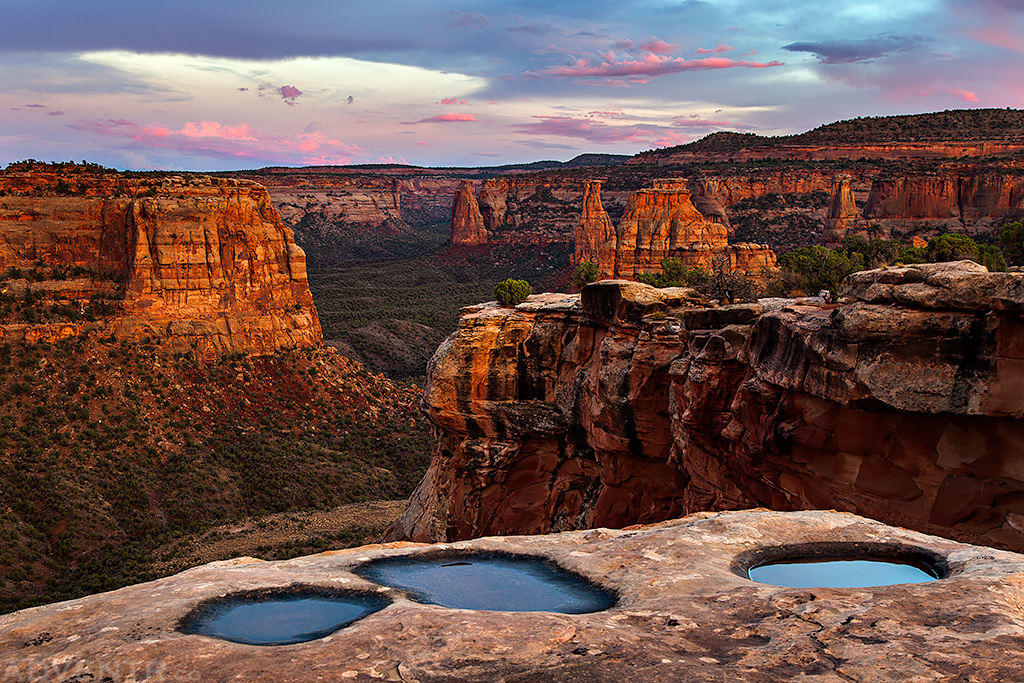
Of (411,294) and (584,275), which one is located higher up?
(584,275)

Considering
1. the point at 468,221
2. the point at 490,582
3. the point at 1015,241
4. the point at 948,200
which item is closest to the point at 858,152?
the point at 948,200

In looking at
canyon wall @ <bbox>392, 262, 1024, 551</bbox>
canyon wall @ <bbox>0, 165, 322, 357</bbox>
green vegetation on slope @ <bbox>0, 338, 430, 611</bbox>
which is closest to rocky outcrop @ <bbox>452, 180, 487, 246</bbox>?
canyon wall @ <bbox>0, 165, 322, 357</bbox>

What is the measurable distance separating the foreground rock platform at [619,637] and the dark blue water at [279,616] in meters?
0.31

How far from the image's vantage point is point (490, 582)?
14133mm

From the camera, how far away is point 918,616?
10.2 meters

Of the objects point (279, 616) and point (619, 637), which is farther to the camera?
point (279, 616)

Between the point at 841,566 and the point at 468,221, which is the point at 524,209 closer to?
the point at 468,221

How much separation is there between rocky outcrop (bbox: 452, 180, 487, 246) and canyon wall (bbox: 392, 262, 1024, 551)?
435ft

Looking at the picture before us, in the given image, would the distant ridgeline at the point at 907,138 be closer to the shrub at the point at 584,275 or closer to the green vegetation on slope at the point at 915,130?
the green vegetation on slope at the point at 915,130

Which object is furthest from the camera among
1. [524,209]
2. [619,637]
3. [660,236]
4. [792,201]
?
[524,209]

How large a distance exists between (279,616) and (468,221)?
159506 millimetres

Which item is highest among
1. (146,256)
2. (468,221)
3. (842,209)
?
(468,221)

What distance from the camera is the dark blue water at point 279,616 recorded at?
11023 millimetres

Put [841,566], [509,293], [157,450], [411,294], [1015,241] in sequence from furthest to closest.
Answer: [411,294] → [157,450] → [1015,241] → [509,293] → [841,566]
